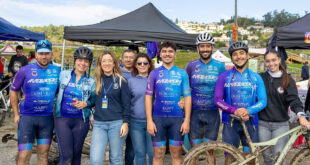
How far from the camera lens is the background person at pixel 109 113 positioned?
3.14 meters

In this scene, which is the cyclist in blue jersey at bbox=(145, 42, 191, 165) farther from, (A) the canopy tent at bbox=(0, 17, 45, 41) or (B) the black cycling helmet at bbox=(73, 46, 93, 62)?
(A) the canopy tent at bbox=(0, 17, 45, 41)

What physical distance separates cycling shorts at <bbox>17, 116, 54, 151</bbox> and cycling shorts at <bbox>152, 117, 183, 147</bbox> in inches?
55.1

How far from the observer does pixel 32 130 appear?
3240 mm

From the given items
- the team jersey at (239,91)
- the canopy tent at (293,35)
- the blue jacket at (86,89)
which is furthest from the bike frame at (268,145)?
the canopy tent at (293,35)

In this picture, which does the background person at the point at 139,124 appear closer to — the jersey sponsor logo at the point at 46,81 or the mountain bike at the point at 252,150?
the mountain bike at the point at 252,150

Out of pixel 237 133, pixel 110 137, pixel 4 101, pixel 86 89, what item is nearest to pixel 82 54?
pixel 86 89

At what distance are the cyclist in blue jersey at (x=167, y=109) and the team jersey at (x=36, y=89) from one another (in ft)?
4.20

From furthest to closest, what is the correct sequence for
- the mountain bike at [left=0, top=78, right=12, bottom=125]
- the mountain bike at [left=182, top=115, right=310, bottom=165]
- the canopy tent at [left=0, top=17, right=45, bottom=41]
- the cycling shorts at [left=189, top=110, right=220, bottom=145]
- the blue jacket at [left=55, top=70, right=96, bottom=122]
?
the canopy tent at [left=0, top=17, right=45, bottom=41] → the mountain bike at [left=0, top=78, right=12, bottom=125] → the cycling shorts at [left=189, top=110, right=220, bottom=145] → the blue jacket at [left=55, top=70, right=96, bottom=122] → the mountain bike at [left=182, top=115, right=310, bottom=165]

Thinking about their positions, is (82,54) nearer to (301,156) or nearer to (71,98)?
(71,98)

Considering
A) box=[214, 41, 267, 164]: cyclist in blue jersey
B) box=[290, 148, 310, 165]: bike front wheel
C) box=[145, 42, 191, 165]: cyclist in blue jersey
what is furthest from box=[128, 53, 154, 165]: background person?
box=[290, 148, 310, 165]: bike front wheel

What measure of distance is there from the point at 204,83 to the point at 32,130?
2370 millimetres

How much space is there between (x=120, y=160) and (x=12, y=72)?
811cm

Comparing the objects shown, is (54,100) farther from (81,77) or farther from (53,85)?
(81,77)

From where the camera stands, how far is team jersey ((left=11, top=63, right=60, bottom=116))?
3268 millimetres
